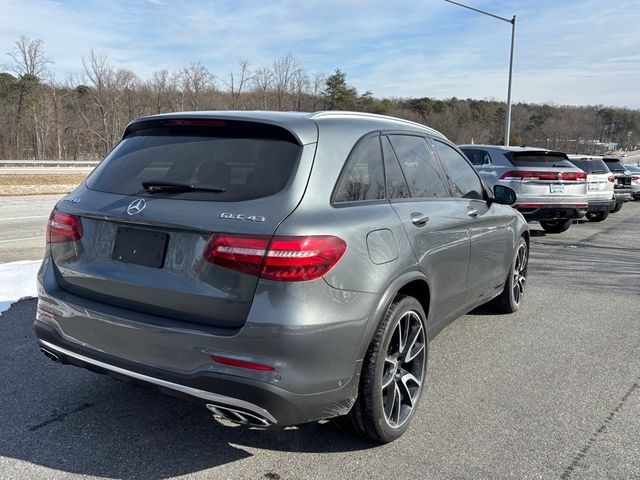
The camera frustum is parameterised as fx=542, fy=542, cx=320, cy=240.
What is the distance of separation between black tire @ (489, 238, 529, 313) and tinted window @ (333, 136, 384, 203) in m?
2.71

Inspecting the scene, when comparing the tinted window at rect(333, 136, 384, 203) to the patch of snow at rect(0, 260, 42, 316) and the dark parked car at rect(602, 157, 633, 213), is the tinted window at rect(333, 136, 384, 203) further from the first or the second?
Answer: the dark parked car at rect(602, 157, 633, 213)

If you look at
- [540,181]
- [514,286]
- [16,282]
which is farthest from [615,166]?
[16,282]

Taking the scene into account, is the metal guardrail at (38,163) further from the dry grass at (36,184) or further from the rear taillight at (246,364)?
the rear taillight at (246,364)

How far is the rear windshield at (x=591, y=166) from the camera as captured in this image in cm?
1456

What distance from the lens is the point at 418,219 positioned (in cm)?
336

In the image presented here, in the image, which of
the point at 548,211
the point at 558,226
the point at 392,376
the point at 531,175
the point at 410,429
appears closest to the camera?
the point at 392,376

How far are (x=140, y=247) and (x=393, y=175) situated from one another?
5.17 ft

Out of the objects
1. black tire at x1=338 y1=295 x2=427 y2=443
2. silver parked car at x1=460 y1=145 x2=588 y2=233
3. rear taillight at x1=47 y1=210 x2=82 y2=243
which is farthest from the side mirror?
silver parked car at x1=460 y1=145 x2=588 y2=233

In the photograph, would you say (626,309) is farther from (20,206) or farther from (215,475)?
(20,206)

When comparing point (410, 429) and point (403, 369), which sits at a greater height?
point (403, 369)

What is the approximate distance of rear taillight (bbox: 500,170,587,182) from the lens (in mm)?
10703

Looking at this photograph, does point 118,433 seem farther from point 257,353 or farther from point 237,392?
point 257,353

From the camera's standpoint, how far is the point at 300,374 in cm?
249

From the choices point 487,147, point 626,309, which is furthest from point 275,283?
point 487,147
